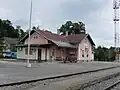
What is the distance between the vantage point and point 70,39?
54.0 metres

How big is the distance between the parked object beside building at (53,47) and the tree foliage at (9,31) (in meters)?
56.5

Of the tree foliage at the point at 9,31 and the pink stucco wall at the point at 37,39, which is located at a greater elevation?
the tree foliage at the point at 9,31

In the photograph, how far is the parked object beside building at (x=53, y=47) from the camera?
153 ft

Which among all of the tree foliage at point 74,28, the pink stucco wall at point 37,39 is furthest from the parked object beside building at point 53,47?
the tree foliage at point 74,28

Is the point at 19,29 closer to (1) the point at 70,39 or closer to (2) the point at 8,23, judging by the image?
(2) the point at 8,23

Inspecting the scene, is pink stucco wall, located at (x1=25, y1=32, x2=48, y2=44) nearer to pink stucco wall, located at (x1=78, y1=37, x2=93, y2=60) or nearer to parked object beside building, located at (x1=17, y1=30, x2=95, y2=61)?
parked object beside building, located at (x1=17, y1=30, x2=95, y2=61)

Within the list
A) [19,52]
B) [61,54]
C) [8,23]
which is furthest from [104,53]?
[8,23]

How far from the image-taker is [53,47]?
1843 inches

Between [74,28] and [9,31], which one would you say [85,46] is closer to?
[74,28]

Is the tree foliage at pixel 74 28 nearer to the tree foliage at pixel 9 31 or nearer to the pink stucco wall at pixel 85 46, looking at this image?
the tree foliage at pixel 9 31

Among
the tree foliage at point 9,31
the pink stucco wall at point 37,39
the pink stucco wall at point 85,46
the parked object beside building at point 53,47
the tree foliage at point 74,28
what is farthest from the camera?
the tree foliage at point 9,31

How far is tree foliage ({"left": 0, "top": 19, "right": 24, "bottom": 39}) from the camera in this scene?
114 m

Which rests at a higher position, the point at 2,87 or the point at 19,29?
the point at 19,29

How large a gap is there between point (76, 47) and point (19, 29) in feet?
255
